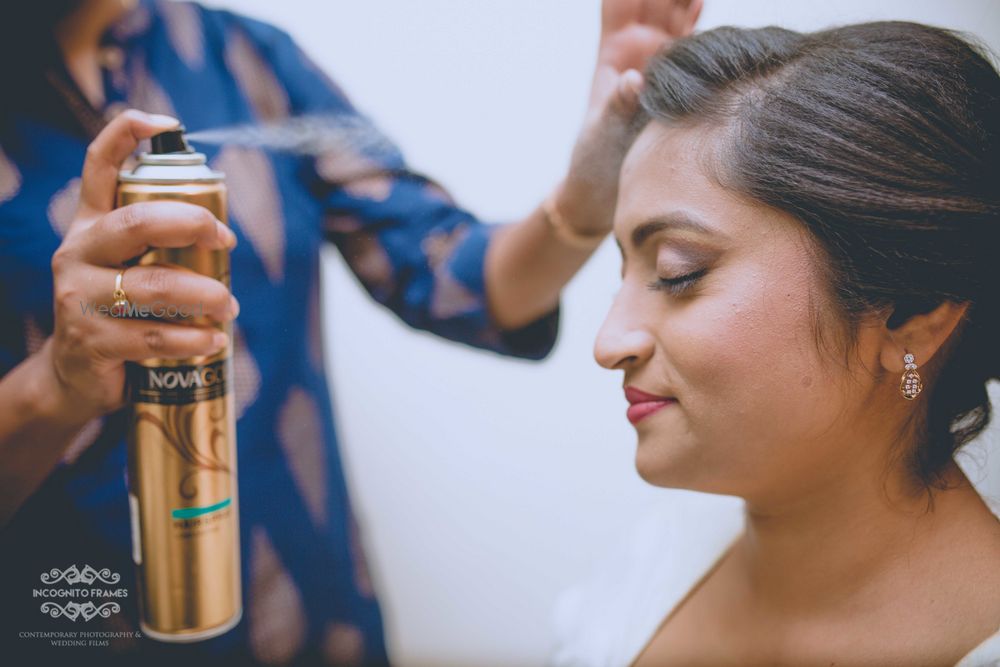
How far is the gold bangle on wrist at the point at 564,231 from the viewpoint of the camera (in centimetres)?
84

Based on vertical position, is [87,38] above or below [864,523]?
above

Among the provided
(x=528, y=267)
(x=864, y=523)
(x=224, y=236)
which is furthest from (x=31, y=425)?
(x=864, y=523)

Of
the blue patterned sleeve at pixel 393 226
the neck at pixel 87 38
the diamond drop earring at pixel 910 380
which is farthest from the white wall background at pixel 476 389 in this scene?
the diamond drop earring at pixel 910 380

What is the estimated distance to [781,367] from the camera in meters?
0.65

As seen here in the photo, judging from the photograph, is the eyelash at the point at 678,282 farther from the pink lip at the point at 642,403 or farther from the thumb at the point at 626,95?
the thumb at the point at 626,95

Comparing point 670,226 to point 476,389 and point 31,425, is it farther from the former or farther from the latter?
point 31,425

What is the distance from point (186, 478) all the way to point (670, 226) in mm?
Result: 461

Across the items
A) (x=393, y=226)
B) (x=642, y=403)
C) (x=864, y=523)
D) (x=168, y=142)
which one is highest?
(x=168, y=142)

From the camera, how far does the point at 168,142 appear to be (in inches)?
25.2

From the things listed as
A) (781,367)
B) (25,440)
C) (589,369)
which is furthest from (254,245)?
(781,367)

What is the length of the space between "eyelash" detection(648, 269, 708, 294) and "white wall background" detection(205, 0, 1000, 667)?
0.64 feet

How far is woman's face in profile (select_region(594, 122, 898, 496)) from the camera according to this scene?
0.64 meters

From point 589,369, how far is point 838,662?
0.37 meters

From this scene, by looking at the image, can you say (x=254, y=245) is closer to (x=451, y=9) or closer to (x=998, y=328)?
(x=451, y=9)
